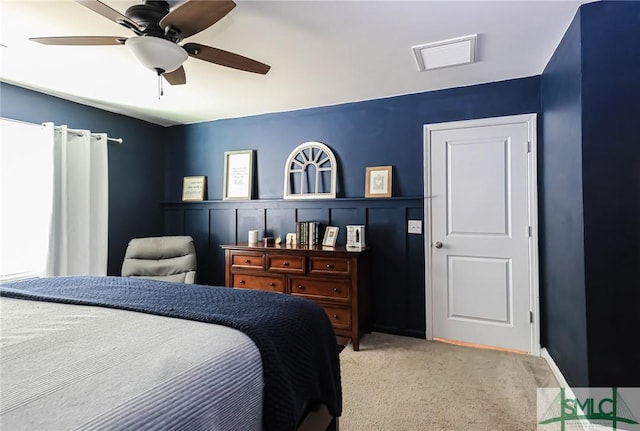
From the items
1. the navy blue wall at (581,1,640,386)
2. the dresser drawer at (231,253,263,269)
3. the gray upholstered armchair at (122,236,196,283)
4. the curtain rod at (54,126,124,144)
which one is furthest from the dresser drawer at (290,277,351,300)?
the curtain rod at (54,126,124,144)

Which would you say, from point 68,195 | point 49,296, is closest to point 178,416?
point 49,296

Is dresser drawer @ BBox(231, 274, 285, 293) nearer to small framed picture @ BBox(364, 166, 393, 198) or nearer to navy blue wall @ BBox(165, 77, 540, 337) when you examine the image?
navy blue wall @ BBox(165, 77, 540, 337)

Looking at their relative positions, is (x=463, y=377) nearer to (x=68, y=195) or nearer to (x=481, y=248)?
(x=481, y=248)

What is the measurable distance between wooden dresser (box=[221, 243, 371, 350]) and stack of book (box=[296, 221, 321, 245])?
0.47ft

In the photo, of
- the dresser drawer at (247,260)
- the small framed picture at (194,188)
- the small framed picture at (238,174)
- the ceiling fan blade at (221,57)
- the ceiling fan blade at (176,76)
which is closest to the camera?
the ceiling fan blade at (221,57)

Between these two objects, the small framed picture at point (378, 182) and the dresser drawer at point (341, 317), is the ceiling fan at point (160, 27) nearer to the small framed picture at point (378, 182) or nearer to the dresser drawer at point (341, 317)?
the small framed picture at point (378, 182)

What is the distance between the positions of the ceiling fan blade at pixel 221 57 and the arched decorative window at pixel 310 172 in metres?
1.48

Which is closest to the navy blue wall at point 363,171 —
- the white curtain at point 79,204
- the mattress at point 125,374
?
the white curtain at point 79,204

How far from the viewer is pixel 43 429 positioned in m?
0.60

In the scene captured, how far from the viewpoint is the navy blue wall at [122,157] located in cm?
292

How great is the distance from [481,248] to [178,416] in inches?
108

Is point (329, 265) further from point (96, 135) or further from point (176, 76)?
point (96, 135)

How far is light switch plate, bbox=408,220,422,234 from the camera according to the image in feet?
10.1

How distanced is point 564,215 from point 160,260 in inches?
136
